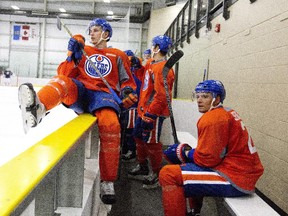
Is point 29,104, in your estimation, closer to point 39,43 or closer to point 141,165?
point 141,165

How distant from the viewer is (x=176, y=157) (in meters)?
2.07

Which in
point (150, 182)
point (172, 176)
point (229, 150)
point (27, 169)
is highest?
point (27, 169)

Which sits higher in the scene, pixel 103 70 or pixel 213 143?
pixel 103 70

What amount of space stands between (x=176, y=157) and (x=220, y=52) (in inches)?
91.6

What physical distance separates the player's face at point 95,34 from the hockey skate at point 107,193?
1066 mm

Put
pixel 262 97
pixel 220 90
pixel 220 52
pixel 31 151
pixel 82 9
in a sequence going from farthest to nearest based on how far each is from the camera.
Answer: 1. pixel 82 9
2. pixel 220 52
3. pixel 262 97
4. pixel 220 90
5. pixel 31 151

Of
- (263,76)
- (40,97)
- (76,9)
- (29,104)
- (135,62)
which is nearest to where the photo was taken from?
(29,104)

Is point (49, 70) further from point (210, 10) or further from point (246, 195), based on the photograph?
point (246, 195)

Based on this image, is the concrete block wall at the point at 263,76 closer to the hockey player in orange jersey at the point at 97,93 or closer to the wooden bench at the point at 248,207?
the wooden bench at the point at 248,207

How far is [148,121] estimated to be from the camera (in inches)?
105

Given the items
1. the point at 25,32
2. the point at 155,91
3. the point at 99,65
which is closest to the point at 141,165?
the point at 155,91

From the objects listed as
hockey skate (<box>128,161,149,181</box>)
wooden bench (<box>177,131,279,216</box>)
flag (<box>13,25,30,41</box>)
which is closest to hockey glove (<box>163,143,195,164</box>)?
wooden bench (<box>177,131,279,216</box>)

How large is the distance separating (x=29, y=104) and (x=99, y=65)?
0.95 metres

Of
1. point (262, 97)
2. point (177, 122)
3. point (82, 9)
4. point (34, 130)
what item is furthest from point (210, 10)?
point (82, 9)
